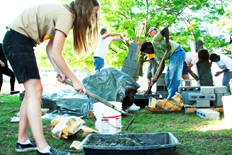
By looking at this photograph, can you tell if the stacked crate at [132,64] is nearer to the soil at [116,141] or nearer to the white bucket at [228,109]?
the white bucket at [228,109]

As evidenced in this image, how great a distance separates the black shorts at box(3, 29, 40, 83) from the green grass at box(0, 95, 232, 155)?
848 mm

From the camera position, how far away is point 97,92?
13.1 ft

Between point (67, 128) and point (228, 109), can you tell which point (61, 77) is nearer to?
point (67, 128)

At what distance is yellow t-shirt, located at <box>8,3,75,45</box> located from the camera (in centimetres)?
179

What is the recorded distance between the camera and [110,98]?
387cm

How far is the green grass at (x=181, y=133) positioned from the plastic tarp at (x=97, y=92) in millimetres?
477

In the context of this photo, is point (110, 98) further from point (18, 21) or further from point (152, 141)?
point (18, 21)

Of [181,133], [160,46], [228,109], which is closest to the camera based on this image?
[181,133]

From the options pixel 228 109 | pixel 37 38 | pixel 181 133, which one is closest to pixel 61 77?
pixel 37 38

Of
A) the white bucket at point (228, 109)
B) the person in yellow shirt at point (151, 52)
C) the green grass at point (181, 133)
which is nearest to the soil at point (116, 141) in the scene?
the green grass at point (181, 133)

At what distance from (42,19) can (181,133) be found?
205 cm

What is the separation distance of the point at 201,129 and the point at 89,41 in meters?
1.88

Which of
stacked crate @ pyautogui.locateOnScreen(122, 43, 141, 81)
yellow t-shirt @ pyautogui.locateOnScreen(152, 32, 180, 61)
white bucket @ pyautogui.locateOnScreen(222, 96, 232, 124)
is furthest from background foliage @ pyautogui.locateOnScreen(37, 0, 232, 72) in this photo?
white bucket @ pyautogui.locateOnScreen(222, 96, 232, 124)

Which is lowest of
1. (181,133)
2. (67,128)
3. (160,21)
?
(181,133)
